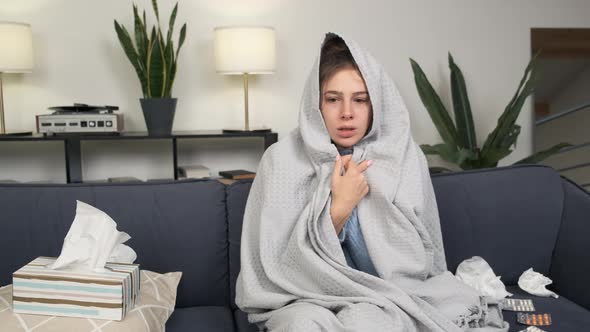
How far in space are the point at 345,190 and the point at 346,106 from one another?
0.23 meters

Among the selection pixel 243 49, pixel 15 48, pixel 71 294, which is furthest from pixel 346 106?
pixel 15 48

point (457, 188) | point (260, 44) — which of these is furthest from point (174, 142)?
point (457, 188)

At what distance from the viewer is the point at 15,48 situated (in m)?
3.12

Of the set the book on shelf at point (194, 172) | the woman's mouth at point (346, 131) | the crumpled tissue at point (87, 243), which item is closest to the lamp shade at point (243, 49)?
the book on shelf at point (194, 172)

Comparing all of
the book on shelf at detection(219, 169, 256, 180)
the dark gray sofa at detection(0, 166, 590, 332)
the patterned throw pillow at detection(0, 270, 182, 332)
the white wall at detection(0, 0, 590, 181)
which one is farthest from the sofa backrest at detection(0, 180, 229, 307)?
the white wall at detection(0, 0, 590, 181)

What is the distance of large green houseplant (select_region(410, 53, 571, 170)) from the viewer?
11.4 ft

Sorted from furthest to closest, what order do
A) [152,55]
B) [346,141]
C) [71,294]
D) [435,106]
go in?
[435,106] → [152,55] → [346,141] → [71,294]

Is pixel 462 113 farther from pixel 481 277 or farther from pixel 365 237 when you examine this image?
pixel 365 237

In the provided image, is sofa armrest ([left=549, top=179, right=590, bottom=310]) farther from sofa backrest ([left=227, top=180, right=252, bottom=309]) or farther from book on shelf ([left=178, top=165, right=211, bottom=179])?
book on shelf ([left=178, top=165, right=211, bottom=179])

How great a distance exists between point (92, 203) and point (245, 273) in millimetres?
539

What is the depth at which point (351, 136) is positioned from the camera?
177 cm

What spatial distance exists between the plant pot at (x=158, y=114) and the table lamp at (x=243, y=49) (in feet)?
1.09

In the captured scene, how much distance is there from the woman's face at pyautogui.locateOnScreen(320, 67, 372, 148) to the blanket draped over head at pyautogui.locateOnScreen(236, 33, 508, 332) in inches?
1.1

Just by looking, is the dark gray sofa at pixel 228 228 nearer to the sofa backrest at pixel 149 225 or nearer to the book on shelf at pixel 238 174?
the sofa backrest at pixel 149 225
